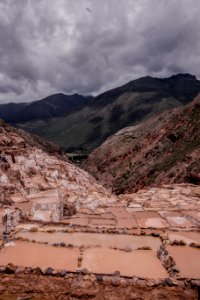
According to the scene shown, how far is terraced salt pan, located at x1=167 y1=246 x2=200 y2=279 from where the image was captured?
5.40m

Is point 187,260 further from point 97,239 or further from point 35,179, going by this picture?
point 35,179

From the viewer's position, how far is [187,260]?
19.2 ft

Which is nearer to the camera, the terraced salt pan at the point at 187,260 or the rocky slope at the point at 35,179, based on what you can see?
the terraced salt pan at the point at 187,260

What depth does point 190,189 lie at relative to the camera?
14125mm

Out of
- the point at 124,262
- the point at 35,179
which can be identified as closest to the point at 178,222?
the point at 124,262

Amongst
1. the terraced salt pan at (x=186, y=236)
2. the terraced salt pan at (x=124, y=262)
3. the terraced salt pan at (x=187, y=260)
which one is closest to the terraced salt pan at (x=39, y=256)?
the terraced salt pan at (x=124, y=262)

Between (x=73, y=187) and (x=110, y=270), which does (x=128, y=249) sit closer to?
(x=110, y=270)

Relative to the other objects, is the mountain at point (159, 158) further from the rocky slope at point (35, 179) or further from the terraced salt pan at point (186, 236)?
the terraced salt pan at point (186, 236)

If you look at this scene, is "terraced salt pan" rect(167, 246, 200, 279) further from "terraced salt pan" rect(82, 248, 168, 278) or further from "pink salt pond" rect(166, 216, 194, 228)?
"pink salt pond" rect(166, 216, 194, 228)

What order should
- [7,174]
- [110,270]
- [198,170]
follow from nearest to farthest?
[110,270] → [7,174] → [198,170]

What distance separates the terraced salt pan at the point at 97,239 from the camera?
6.43 m

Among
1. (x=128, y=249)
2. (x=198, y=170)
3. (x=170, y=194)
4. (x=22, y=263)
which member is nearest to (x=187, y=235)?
(x=128, y=249)

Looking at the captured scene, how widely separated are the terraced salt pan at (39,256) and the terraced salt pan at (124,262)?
292mm

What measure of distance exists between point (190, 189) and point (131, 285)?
32.7 feet
